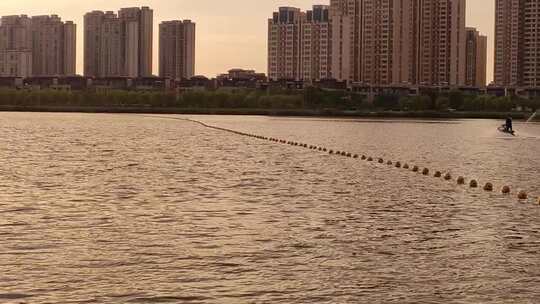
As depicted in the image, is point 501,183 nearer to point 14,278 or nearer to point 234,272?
point 234,272

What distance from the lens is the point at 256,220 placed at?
894 inches

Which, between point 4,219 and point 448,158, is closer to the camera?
point 4,219

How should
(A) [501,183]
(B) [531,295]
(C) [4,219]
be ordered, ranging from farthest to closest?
(A) [501,183] → (C) [4,219] → (B) [531,295]

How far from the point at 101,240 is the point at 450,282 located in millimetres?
7374

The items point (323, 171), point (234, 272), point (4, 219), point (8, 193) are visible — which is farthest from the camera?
point (323, 171)

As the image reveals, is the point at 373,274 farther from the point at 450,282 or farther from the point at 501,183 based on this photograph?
the point at 501,183

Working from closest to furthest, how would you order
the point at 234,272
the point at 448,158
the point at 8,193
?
the point at 234,272
the point at 8,193
the point at 448,158

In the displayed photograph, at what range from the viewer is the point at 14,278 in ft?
50.1

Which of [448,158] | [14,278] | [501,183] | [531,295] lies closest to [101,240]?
[14,278]

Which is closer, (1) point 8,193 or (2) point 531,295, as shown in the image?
(2) point 531,295

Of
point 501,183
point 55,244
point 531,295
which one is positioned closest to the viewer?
point 531,295

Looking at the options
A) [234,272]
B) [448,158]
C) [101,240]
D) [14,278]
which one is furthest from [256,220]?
[448,158]

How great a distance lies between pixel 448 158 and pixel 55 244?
39.4m

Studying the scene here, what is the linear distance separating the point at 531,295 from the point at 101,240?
8767 mm
